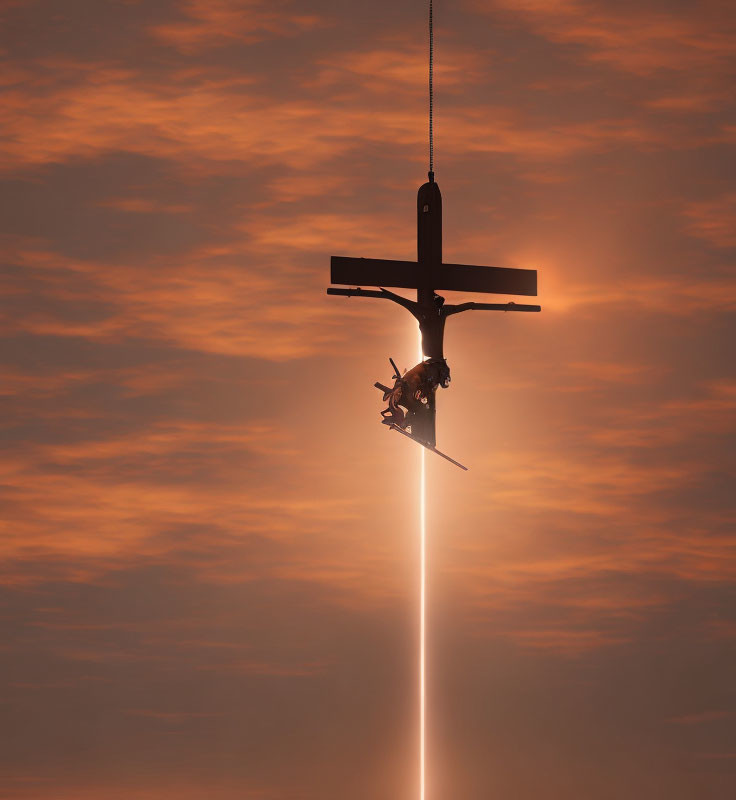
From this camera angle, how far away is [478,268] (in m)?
33.0

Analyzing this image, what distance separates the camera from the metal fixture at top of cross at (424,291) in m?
32.4

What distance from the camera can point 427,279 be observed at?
32719 mm

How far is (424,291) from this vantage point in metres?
32.7

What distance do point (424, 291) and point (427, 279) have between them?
18 centimetres

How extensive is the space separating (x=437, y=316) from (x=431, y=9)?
5.21 meters

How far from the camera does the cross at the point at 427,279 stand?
32.4 meters

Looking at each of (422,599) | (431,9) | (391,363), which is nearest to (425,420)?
(391,363)

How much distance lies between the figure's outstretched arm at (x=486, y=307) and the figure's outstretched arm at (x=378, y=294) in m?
0.52

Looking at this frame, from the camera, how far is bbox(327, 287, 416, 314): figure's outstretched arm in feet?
106

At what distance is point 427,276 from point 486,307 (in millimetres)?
1008

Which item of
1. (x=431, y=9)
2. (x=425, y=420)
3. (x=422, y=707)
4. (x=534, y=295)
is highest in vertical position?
(x=431, y=9)

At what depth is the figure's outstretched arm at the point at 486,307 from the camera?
32.7 meters

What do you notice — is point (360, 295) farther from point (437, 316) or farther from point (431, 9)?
point (431, 9)

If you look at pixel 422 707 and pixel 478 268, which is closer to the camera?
pixel 478 268
